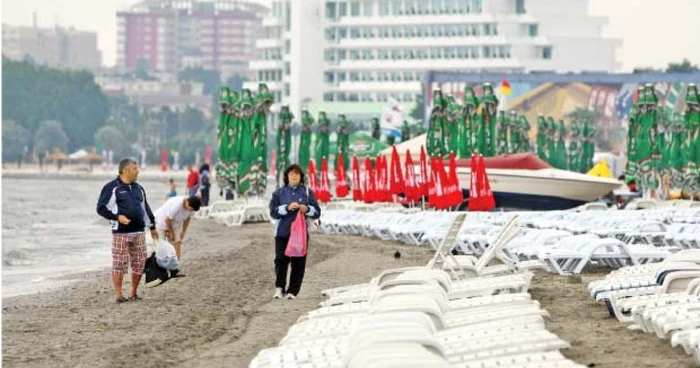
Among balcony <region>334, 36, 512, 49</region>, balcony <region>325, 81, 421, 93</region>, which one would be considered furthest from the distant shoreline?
balcony <region>334, 36, 512, 49</region>

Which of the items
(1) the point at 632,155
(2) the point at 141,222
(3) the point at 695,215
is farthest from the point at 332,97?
(2) the point at 141,222

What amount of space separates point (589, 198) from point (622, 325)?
29.1 metres

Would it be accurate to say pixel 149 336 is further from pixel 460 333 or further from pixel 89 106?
pixel 89 106

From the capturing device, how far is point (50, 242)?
3762 cm

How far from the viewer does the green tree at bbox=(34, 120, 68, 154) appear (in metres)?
158

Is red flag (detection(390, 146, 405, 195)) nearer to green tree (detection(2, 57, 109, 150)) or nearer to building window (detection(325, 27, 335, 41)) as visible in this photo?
building window (detection(325, 27, 335, 41))

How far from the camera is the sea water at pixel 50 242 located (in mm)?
23969

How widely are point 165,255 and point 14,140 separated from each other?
14612 cm

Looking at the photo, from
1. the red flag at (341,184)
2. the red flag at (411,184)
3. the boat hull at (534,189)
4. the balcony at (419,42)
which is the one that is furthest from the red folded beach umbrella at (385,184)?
the balcony at (419,42)

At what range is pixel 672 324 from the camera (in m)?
9.54

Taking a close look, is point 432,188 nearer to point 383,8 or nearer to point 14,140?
point 383,8

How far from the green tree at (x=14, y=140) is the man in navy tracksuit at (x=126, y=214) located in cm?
14333

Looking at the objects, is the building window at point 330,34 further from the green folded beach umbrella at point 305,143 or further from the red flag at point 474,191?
the red flag at point 474,191

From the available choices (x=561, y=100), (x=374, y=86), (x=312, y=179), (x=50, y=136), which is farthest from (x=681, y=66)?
(x=312, y=179)
